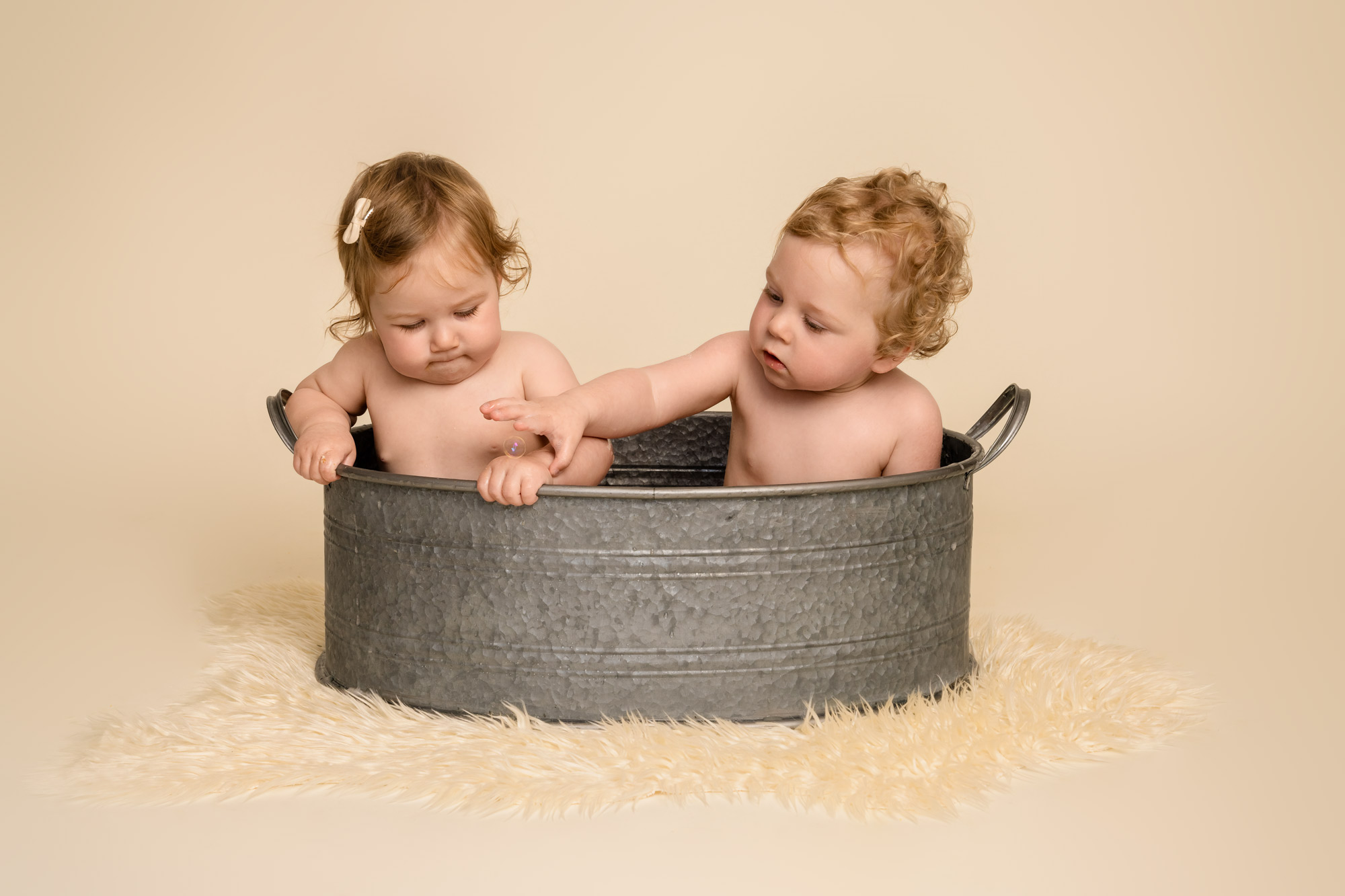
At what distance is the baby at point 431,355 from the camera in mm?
1960

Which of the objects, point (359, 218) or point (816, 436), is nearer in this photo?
point (359, 218)

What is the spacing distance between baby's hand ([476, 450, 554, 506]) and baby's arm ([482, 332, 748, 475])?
10cm

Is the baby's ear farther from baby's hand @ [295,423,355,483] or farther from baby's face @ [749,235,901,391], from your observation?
baby's hand @ [295,423,355,483]

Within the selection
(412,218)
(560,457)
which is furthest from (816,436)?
(412,218)

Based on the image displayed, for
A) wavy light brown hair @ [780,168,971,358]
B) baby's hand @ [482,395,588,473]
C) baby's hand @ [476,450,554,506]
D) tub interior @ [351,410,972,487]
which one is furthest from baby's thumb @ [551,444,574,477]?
tub interior @ [351,410,972,487]

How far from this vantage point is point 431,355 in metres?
2.06

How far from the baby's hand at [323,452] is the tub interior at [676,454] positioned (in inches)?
27.1

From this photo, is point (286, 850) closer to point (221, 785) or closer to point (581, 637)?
point (221, 785)

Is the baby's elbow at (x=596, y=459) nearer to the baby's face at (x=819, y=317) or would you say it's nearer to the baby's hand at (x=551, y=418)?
the baby's hand at (x=551, y=418)

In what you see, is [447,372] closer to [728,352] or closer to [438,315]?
[438,315]

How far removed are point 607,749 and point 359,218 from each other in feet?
2.63

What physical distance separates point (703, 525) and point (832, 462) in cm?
35

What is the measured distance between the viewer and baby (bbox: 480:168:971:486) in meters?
1.96

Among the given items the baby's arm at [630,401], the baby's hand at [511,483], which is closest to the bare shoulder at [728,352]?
the baby's arm at [630,401]
